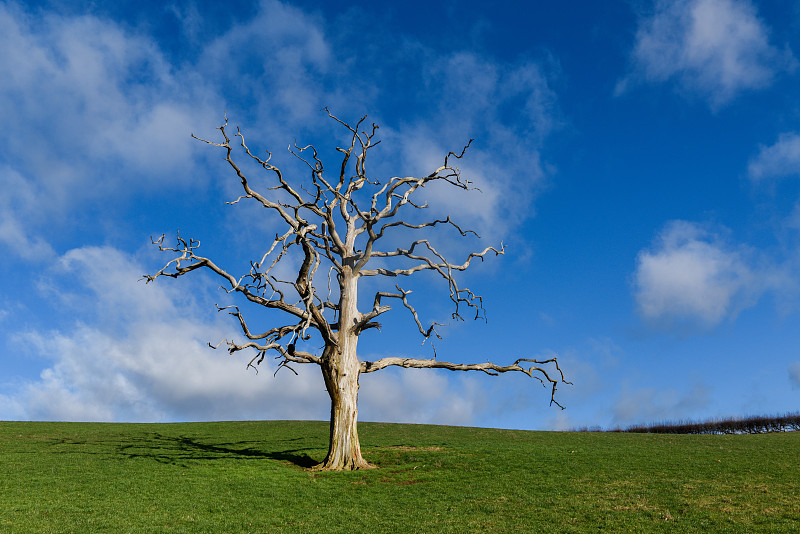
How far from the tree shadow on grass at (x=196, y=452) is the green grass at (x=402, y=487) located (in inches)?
3.8

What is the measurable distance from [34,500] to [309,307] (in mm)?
10909

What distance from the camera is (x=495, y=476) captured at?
20641 millimetres

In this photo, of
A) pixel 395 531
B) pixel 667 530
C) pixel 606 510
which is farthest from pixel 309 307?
pixel 667 530

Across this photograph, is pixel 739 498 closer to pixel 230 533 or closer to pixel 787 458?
pixel 787 458

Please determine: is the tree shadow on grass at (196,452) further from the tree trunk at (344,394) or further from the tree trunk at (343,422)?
the tree trunk at (344,394)

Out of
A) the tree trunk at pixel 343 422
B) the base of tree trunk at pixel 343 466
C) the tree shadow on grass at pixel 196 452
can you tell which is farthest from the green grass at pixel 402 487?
the tree trunk at pixel 343 422

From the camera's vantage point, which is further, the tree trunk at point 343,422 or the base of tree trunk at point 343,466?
the tree trunk at point 343,422

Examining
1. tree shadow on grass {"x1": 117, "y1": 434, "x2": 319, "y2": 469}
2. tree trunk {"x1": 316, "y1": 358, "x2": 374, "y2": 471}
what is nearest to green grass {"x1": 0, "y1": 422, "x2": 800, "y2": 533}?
tree shadow on grass {"x1": 117, "y1": 434, "x2": 319, "y2": 469}

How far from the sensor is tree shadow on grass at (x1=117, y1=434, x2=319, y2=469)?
25.1m

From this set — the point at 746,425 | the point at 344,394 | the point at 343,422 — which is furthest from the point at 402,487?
the point at 746,425

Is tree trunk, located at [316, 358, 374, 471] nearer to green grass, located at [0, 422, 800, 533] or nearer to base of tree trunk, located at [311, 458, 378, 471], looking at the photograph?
base of tree trunk, located at [311, 458, 378, 471]

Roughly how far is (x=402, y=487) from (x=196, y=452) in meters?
12.4

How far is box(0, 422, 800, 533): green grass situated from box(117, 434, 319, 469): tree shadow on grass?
10 cm

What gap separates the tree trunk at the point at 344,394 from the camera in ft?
76.6
